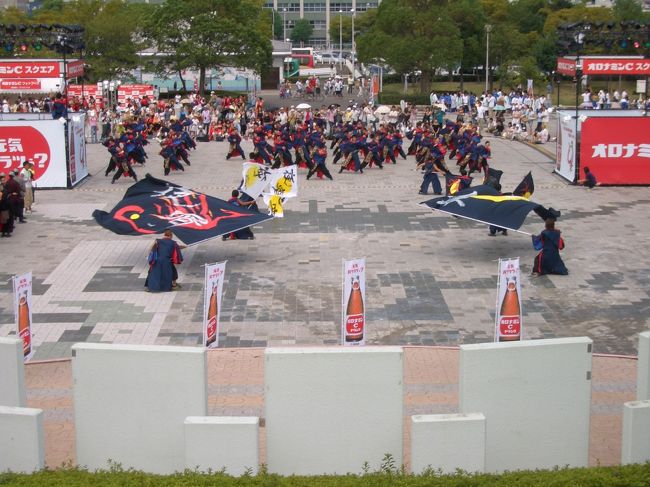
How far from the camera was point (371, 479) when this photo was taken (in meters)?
9.71

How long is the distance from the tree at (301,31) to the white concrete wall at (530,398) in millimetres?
108129

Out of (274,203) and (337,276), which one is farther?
(274,203)

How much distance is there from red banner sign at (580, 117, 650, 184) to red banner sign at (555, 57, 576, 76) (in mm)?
4187

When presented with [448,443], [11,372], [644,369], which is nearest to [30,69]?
[11,372]

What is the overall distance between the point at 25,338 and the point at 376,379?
21.7ft

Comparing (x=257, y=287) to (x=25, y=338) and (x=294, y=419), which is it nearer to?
(x=25, y=338)

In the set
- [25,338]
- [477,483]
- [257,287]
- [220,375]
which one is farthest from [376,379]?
[257,287]

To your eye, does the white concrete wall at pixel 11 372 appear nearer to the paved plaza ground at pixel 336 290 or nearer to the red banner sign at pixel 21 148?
the paved plaza ground at pixel 336 290

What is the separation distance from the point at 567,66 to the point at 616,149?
18.1 feet

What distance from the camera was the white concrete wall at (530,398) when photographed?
11.2 meters

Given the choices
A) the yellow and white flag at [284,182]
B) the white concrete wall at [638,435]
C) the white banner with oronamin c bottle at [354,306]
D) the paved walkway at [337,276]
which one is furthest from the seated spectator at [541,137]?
the white concrete wall at [638,435]

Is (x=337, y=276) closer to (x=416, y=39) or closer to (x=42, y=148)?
(x=42, y=148)

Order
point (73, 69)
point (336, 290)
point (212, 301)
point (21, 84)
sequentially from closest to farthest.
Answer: point (212, 301) < point (336, 290) < point (73, 69) < point (21, 84)

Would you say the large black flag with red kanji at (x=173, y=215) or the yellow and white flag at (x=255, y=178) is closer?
Answer: the large black flag with red kanji at (x=173, y=215)
